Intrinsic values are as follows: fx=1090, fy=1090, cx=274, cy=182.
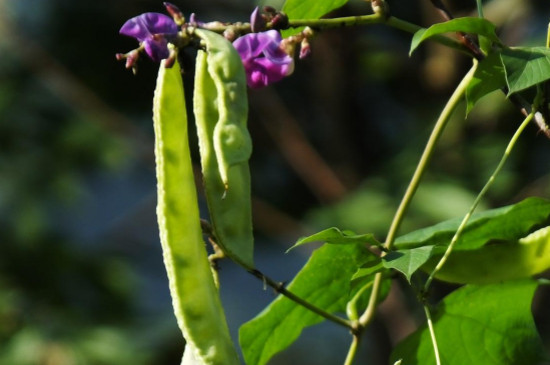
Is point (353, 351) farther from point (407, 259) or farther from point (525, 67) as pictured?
point (525, 67)

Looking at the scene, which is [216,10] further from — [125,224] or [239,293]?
[239,293]

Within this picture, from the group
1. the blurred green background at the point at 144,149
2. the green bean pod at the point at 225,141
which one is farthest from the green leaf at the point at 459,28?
the blurred green background at the point at 144,149

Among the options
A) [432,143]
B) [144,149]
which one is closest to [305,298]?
[432,143]

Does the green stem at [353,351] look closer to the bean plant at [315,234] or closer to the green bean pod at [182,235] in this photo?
the bean plant at [315,234]

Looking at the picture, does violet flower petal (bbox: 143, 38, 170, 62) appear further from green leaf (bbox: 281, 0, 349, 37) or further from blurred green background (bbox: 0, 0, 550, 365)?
blurred green background (bbox: 0, 0, 550, 365)

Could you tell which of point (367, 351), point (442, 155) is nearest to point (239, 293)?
point (367, 351)

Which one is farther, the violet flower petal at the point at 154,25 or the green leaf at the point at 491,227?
the green leaf at the point at 491,227
